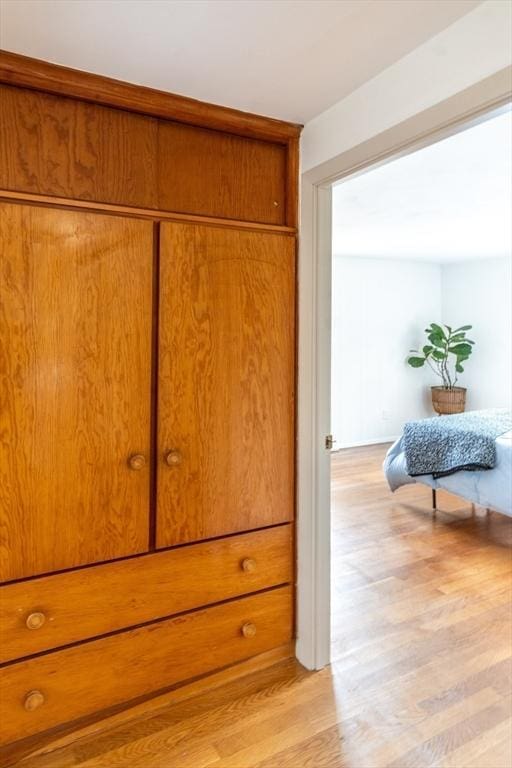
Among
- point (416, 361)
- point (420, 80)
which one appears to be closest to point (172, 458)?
point (420, 80)

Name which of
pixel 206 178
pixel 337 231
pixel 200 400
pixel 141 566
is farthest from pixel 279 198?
pixel 337 231

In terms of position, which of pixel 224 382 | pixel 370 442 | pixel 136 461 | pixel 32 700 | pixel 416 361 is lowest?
pixel 32 700

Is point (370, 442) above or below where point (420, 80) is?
below

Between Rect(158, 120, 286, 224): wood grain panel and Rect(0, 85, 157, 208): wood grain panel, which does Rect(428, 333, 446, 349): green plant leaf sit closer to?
Rect(158, 120, 286, 224): wood grain panel

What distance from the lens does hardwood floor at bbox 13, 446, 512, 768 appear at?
5.12 feet

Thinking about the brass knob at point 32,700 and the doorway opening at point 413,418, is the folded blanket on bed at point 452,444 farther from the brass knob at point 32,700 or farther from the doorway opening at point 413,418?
the brass knob at point 32,700

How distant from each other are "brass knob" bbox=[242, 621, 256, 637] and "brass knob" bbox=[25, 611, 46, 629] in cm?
75

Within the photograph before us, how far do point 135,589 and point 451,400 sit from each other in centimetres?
539

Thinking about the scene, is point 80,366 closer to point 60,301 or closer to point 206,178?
point 60,301

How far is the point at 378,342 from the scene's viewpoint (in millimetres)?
6016

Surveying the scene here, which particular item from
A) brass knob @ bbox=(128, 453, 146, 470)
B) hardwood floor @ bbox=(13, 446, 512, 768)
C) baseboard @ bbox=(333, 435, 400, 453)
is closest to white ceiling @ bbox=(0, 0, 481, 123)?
brass knob @ bbox=(128, 453, 146, 470)

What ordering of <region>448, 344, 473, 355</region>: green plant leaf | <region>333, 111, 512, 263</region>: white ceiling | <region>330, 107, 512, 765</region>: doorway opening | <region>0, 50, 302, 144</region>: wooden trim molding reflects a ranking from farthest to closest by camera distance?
<region>448, 344, 473, 355</region>: green plant leaf
<region>333, 111, 512, 263</region>: white ceiling
<region>330, 107, 512, 765</region>: doorway opening
<region>0, 50, 302, 144</region>: wooden trim molding

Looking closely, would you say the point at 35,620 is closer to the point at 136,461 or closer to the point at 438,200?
the point at 136,461

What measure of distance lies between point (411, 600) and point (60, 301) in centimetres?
220
